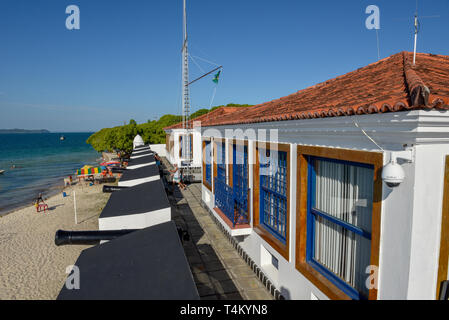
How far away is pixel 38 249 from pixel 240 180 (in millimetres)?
9210

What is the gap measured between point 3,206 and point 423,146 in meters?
28.3

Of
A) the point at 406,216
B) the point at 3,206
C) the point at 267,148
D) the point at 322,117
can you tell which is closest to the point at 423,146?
the point at 406,216

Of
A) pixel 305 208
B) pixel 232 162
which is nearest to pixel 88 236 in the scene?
pixel 232 162

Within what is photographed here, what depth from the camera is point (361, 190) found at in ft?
12.1

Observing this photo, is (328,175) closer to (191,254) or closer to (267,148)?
(267,148)

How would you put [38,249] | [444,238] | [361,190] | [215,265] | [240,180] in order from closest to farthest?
[444,238], [361,190], [215,265], [240,180], [38,249]

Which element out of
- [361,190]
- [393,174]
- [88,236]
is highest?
[393,174]

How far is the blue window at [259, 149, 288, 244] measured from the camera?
5898 mm

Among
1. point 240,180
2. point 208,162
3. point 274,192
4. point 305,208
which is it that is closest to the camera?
point 305,208

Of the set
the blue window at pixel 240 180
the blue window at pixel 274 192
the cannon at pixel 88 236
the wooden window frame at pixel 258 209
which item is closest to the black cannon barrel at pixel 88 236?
the cannon at pixel 88 236

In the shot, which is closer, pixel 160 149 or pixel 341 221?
pixel 341 221

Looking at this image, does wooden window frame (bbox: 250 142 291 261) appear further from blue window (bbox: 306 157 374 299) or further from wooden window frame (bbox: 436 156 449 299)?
wooden window frame (bbox: 436 156 449 299)

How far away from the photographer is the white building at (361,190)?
2.81 meters

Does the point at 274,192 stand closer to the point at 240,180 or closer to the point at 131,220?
the point at 240,180
